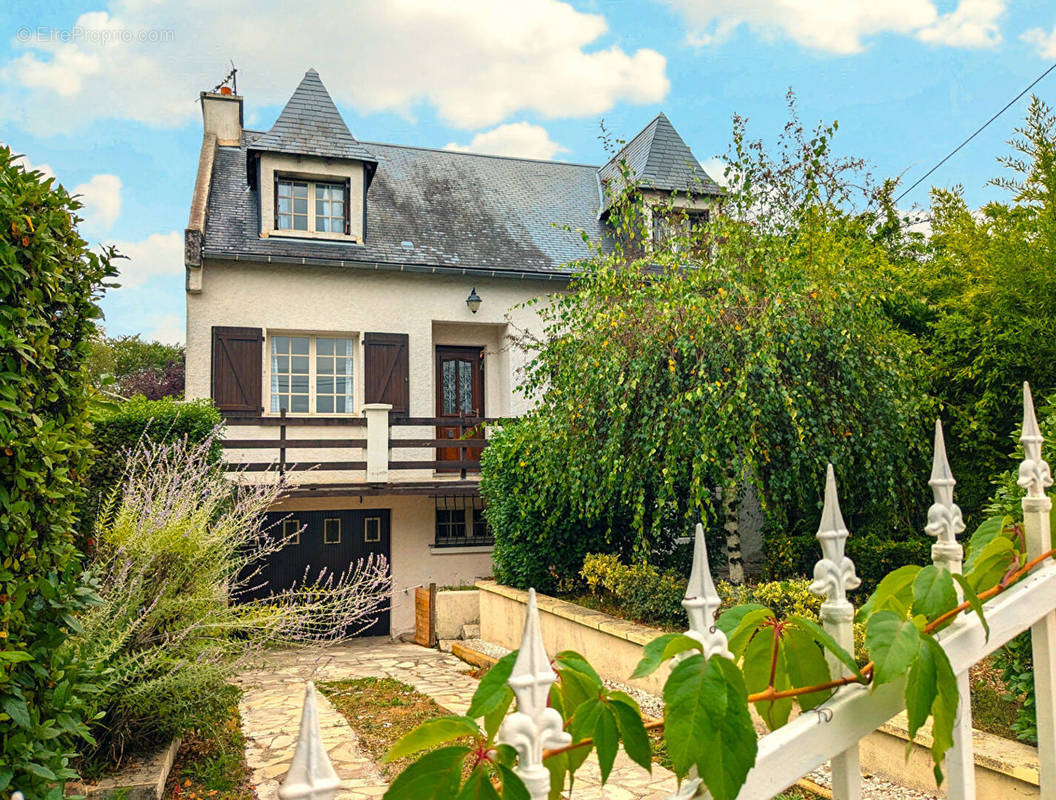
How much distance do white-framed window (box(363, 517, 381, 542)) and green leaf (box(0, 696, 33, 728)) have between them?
10.4 m

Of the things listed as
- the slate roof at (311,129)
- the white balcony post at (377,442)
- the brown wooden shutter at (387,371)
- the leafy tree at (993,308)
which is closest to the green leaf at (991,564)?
the leafy tree at (993,308)

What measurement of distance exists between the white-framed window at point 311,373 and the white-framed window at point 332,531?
6.15 feet

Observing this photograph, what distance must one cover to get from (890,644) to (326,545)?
12506 mm

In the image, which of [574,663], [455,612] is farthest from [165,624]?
[455,612]

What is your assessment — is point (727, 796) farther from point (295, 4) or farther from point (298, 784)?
point (295, 4)

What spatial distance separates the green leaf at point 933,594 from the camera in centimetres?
118

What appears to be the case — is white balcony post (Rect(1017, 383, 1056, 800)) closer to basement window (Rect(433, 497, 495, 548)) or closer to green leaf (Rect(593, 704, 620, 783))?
green leaf (Rect(593, 704, 620, 783))

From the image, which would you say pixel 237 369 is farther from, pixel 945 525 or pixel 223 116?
pixel 945 525

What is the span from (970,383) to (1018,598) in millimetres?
7320

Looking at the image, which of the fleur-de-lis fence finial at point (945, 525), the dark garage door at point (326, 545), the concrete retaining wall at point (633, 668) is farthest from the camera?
the dark garage door at point (326, 545)

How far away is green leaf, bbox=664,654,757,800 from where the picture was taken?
2.83 ft

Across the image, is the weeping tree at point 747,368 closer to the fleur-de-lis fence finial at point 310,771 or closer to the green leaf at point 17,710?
the green leaf at point 17,710

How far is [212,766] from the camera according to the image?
4867mm

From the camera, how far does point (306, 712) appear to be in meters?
0.73
